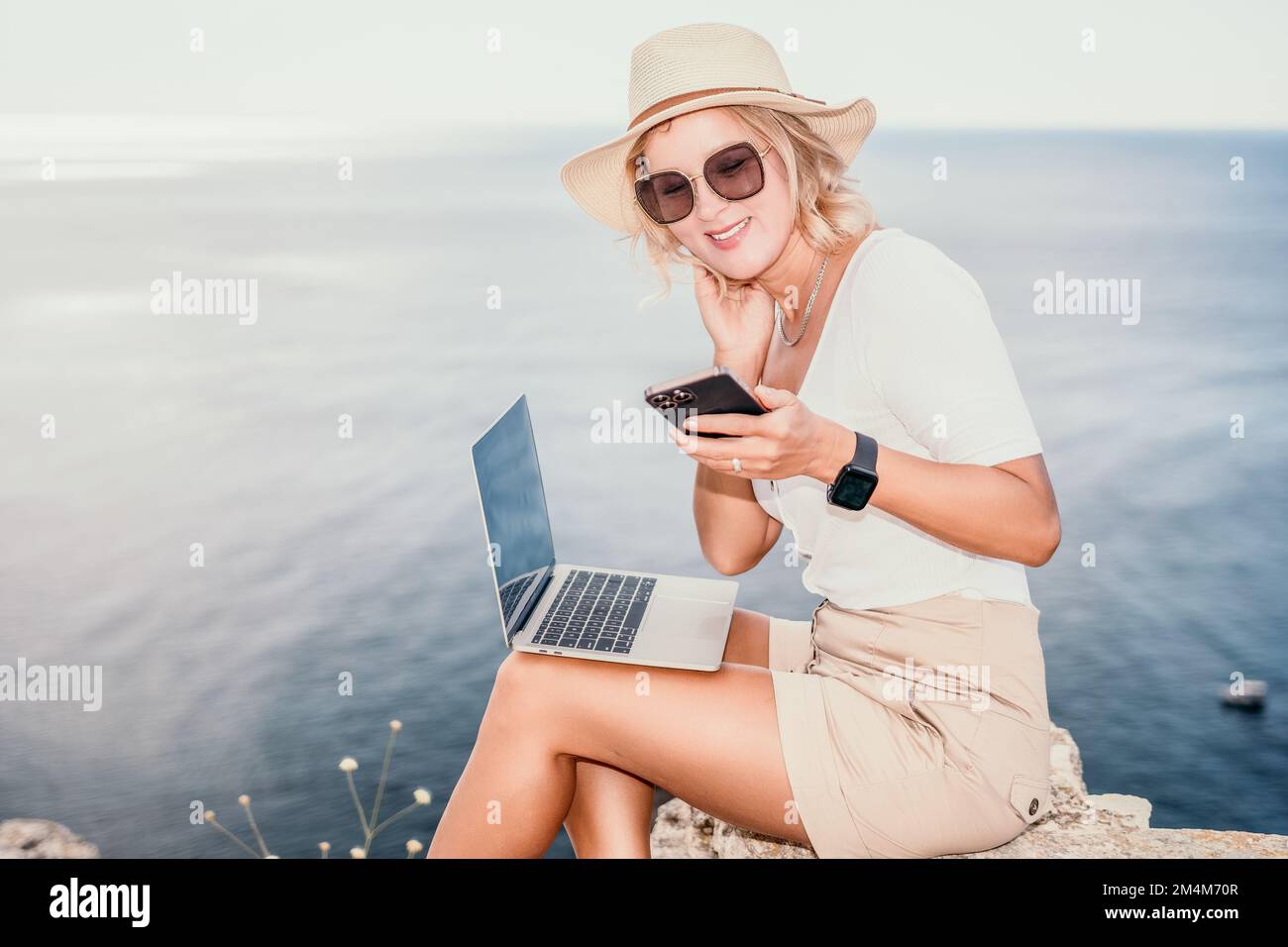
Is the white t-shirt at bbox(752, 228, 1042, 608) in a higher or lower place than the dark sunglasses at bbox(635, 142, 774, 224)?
lower

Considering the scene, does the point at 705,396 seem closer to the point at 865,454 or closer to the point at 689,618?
the point at 865,454

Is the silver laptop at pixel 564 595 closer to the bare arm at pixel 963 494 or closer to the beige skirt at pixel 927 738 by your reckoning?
the beige skirt at pixel 927 738

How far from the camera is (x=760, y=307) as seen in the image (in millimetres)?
1922

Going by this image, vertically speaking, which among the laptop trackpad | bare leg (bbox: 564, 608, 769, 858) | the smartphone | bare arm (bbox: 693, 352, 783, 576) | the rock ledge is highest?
the smartphone

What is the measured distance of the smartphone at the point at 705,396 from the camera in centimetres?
123

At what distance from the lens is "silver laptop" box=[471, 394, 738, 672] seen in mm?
1511

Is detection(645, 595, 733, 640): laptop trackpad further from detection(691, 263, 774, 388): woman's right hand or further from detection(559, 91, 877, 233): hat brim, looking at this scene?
detection(559, 91, 877, 233): hat brim

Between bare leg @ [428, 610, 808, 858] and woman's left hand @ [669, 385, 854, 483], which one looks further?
bare leg @ [428, 610, 808, 858]

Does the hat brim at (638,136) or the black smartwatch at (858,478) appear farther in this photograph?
the hat brim at (638,136)

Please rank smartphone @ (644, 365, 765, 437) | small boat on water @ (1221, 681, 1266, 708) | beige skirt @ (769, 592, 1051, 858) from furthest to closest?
1. small boat on water @ (1221, 681, 1266, 708)
2. beige skirt @ (769, 592, 1051, 858)
3. smartphone @ (644, 365, 765, 437)

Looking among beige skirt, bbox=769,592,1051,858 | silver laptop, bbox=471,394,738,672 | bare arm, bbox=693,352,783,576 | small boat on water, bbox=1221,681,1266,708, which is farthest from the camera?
small boat on water, bbox=1221,681,1266,708

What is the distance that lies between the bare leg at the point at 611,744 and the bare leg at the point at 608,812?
103mm

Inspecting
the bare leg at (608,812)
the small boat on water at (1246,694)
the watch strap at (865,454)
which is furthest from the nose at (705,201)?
the small boat on water at (1246,694)

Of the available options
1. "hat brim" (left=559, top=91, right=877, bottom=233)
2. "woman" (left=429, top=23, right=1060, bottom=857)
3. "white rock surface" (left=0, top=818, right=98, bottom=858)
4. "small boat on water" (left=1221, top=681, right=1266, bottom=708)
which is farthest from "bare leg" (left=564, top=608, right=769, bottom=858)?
"small boat on water" (left=1221, top=681, right=1266, bottom=708)
